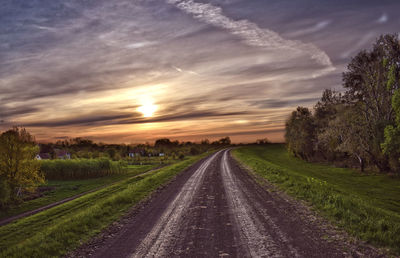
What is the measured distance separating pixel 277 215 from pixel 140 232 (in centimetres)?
524

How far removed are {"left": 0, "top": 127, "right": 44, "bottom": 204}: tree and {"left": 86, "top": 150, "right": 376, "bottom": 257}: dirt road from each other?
3576 centimetres

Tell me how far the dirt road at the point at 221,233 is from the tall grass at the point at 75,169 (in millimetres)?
54673

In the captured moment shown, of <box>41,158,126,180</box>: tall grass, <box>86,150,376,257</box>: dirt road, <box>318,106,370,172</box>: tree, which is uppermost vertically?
<box>318,106,370,172</box>: tree

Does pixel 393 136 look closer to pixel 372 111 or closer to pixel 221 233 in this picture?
pixel 372 111

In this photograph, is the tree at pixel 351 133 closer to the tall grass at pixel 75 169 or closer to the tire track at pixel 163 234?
the tire track at pixel 163 234

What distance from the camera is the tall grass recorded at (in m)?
57.8

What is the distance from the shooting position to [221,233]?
7773 millimetres

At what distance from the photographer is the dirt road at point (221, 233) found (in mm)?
6355

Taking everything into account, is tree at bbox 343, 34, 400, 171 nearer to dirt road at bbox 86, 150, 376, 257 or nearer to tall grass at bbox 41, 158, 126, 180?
dirt road at bbox 86, 150, 376, 257

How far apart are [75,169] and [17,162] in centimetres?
2118

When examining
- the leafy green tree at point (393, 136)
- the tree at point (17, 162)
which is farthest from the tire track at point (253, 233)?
the tree at point (17, 162)

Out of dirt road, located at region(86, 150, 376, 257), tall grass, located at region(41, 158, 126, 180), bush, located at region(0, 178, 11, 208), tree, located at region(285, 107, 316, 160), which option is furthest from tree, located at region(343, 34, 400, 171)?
tall grass, located at region(41, 158, 126, 180)

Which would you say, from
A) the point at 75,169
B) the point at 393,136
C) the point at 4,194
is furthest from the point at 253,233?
the point at 75,169

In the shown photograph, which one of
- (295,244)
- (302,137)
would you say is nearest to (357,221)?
(295,244)
